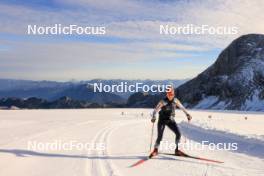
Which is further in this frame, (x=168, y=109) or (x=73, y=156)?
(x=73, y=156)

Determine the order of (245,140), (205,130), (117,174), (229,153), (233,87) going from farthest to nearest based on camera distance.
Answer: (233,87) < (205,130) < (245,140) < (229,153) < (117,174)

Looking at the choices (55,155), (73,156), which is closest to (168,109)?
(73,156)

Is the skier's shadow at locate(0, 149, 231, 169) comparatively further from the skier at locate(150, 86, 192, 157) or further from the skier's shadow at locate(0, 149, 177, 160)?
the skier at locate(150, 86, 192, 157)

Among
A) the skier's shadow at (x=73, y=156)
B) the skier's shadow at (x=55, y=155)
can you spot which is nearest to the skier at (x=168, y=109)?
the skier's shadow at (x=73, y=156)

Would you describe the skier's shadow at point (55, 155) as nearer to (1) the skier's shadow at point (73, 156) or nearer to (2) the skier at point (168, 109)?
(1) the skier's shadow at point (73, 156)

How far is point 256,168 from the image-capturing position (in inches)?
457

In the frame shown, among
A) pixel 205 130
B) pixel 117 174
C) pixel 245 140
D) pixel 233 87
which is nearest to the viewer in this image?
pixel 117 174

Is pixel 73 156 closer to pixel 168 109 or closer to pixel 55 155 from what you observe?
pixel 55 155

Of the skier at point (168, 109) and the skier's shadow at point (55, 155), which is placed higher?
the skier at point (168, 109)

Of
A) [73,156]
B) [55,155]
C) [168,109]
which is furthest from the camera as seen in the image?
[55,155]

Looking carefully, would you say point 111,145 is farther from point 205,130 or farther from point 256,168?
point 205,130

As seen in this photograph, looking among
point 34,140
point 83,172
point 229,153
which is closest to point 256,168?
point 229,153

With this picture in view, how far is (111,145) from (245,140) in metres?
5.42

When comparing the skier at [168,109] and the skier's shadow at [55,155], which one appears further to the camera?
the skier's shadow at [55,155]
